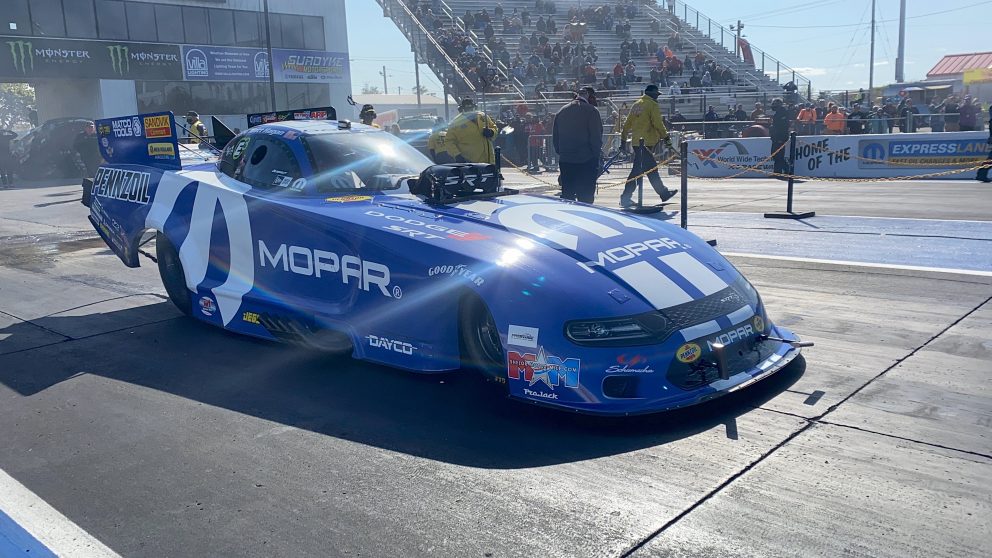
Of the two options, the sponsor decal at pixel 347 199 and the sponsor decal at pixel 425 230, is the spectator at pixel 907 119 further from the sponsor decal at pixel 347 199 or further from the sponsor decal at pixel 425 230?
the sponsor decal at pixel 425 230

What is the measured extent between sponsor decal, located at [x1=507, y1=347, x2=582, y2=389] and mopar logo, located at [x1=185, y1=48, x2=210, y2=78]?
115ft

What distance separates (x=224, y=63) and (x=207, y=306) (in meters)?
33.3

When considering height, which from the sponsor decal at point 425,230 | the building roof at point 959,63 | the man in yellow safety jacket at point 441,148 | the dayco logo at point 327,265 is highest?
the building roof at point 959,63

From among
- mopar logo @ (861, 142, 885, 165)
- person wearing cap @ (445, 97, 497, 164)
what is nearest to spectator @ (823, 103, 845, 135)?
mopar logo @ (861, 142, 885, 165)

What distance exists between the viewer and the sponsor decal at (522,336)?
4.24 metres

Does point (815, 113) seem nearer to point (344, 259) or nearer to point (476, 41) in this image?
point (476, 41)

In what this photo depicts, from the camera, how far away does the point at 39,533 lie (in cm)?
339

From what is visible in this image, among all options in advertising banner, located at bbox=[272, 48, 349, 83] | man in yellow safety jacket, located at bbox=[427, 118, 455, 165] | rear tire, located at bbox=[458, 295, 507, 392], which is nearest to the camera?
rear tire, located at bbox=[458, 295, 507, 392]

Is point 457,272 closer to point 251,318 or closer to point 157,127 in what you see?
point 251,318

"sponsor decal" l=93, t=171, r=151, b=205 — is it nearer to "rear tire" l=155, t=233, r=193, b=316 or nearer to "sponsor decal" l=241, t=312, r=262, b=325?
"rear tire" l=155, t=233, r=193, b=316

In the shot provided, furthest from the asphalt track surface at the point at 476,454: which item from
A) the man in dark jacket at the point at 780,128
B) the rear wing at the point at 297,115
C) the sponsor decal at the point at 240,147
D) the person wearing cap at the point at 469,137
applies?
the man in dark jacket at the point at 780,128

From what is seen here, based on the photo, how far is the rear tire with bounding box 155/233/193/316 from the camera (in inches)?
269

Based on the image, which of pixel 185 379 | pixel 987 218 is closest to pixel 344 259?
pixel 185 379

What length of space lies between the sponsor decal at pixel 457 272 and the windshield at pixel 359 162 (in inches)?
56.1
